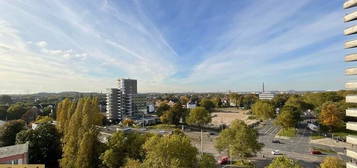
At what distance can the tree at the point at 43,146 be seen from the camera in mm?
35406

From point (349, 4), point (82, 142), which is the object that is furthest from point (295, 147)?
point (349, 4)

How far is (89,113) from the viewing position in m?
35.3

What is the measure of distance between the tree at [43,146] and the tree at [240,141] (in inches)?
950

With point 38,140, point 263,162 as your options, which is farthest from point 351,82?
point 38,140

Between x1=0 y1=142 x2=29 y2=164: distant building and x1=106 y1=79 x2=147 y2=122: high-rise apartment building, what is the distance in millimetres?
55088

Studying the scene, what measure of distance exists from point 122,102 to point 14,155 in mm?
58801

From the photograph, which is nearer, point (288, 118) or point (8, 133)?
point (8, 133)

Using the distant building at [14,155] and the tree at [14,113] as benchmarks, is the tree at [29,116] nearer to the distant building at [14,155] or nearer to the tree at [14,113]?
the tree at [14,113]

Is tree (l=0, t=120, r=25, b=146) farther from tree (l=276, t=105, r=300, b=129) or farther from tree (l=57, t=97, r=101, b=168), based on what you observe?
tree (l=276, t=105, r=300, b=129)

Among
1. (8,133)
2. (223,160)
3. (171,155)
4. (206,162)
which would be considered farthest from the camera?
(8,133)

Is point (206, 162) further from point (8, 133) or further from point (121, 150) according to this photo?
point (8, 133)

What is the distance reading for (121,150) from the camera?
30328mm

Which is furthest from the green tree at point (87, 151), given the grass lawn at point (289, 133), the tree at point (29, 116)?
the tree at point (29, 116)

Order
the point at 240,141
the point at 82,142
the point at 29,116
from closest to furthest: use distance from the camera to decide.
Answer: the point at 82,142 → the point at 240,141 → the point at 29,116
